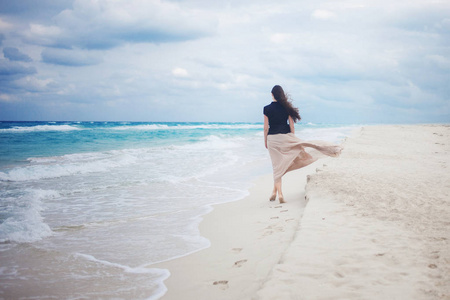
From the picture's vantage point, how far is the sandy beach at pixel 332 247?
244cm

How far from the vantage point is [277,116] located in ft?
20.1

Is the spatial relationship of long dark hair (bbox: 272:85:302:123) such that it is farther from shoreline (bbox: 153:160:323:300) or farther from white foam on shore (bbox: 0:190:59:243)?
white foam on shore (bbox: 0:190:59:243)

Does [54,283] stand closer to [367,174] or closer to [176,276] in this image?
[176,276]

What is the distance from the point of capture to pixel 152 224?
5.37 m

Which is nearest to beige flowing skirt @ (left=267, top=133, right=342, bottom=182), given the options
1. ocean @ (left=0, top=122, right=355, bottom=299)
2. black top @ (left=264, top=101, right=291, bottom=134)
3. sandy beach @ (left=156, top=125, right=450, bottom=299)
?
black top @ (left=264, top=101, right=291, bottom=134)

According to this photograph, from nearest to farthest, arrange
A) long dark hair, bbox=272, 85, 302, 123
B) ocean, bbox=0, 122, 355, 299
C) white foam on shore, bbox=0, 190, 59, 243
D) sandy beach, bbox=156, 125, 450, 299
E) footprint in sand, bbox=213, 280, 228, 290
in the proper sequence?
sandy beach, bbox=156, 125, 450, 299
footprint in sand, bbox=213, 280, 228, 290
ocean, bbox=0, 122, 355, 299
white foam on shore, bbox=0, 190, 59, 243
long dark hair, bbox=272, 85, 302, 123

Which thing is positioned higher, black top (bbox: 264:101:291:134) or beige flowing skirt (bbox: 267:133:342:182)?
black top (bbox: 264:101:291:134)

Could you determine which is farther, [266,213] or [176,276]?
[266,213]

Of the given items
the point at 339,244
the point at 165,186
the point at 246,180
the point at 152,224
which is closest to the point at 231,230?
the point at 152,224

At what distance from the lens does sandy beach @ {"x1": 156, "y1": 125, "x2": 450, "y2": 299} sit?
2.44 metres

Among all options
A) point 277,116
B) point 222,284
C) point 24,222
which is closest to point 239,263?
Result: point 222,284

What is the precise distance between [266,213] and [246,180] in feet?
14.1

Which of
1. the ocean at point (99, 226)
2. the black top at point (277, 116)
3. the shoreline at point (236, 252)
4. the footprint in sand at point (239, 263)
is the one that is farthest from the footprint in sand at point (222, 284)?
the black top at point (277, 116)

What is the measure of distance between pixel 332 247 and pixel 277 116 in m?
3.43
